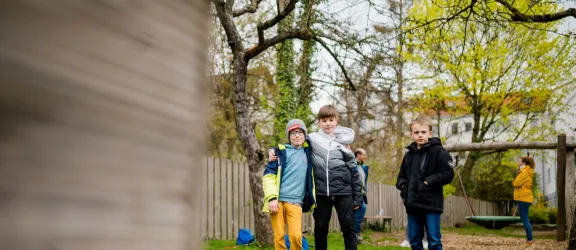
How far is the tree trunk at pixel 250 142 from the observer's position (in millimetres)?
9188

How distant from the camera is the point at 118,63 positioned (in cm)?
59

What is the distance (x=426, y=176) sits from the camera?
6480 mm

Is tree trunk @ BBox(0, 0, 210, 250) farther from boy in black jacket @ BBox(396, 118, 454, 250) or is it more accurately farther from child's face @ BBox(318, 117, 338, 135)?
boy in black jacket @ BBox(396, 118, 454, 250)

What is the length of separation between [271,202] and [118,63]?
206 inches

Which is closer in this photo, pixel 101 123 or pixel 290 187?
pixel 101 123

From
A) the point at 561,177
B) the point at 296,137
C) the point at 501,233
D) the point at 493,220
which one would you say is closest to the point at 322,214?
the point at 296,137

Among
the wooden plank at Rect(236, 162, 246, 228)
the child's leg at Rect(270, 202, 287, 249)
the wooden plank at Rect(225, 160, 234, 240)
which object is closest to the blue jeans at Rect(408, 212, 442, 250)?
the child's leg at Rect(270, 202, 287, 249)

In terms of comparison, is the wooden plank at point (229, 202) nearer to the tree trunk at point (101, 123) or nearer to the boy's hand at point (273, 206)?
the boy's hand at point (273, 206)

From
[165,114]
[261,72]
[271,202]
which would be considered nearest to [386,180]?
[261,72]

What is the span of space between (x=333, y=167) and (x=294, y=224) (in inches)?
29.3

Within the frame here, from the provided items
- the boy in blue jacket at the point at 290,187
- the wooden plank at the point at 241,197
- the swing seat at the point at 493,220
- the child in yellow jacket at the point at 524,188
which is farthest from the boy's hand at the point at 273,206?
the swing seat at the point at 493,220

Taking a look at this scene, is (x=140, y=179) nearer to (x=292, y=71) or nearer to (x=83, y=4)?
(x=83, y=4)

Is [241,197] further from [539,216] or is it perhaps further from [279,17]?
[539,216]

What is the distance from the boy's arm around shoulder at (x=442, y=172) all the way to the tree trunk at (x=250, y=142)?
339 centimetres
